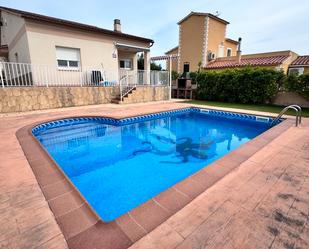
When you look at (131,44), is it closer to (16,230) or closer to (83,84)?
(83,84)

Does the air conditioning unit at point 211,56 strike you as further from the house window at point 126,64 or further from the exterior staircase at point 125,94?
the exterior staircase at point 125,94

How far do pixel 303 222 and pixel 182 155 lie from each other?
138 inches

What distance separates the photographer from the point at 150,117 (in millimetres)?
9367

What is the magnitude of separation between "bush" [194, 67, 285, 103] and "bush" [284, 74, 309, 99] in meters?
0.48

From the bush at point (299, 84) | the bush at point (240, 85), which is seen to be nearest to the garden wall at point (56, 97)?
the bush at point (240, 85)

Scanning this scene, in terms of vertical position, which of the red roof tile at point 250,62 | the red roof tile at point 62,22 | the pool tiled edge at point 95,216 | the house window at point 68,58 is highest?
the red roof tile at point 62,22

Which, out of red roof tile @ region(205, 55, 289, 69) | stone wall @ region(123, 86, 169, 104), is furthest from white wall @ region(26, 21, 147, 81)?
red roof tile @ region(205, 55, 289, 69)

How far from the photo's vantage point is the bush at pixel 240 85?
11.4 metres

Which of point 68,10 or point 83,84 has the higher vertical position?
point 68,10

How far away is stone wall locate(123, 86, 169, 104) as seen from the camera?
12281mm

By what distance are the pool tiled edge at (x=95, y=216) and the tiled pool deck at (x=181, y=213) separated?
1cm

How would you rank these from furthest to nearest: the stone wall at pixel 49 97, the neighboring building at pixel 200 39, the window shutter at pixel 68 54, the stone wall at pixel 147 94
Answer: the neighboring building at pixel 200 39 → the stone wall at pixel 147 94 → the window shutter at pixel 68 54 → the stone wall at pixel 49 97

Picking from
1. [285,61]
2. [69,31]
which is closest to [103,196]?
[69,31]

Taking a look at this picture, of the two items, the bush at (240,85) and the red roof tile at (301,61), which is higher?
the red roof tile at (301,61)
